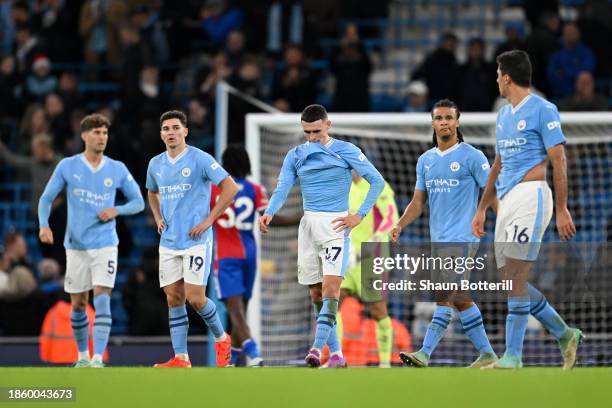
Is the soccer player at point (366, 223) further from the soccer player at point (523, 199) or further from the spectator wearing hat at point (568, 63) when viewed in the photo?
the spectator wearing hat at point (568, 63)

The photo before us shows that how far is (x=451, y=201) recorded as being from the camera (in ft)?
31.9

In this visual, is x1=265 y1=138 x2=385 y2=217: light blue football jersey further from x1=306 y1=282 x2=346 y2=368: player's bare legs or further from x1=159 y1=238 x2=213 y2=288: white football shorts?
x1=159 y1=238 x2=213 y2=288: white football shorts

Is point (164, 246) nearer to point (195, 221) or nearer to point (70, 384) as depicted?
point (195, 221)

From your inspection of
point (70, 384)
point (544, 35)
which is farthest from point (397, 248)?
point (544, 35)

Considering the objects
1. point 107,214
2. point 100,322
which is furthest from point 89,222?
point 100,322

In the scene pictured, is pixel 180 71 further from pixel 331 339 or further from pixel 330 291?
pixel 330 291

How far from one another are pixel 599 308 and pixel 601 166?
171cm

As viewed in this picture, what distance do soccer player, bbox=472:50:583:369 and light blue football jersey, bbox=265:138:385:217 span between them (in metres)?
1.16

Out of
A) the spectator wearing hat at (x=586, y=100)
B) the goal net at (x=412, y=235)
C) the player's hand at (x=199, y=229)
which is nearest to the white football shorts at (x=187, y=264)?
the player's hand at (x=199, y=229)

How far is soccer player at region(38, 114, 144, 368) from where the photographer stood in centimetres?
1082

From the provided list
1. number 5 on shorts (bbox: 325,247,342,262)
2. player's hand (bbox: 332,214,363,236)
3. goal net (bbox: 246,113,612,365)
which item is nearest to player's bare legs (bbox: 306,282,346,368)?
number 5 on shorts (bbox: 325,247,342,262)

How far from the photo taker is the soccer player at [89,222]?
10820 millimetres

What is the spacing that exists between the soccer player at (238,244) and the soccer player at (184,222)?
1.57 m

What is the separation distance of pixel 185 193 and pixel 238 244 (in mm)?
1941
